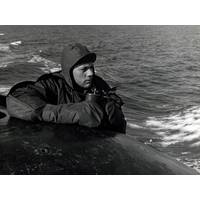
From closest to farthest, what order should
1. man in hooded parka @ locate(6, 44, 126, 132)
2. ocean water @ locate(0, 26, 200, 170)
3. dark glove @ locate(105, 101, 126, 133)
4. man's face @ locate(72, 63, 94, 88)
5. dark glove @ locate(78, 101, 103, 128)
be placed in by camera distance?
1. dark glove @ locate(78, 101, 103, 128)
2. man in hooded parka @ locate(6, 44, 126, 132)
3. dark glove @ locate(105, 101, 126, 133)
4. man's face @ locate(72, 63, 94, 88)
5. ocean water @ locate(0, 26, 200, 170)

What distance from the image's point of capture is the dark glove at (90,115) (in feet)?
12.6

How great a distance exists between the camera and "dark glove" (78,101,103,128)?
151 inches

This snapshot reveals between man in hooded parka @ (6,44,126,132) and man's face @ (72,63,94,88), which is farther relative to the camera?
man's face @ (72,63,94,88)

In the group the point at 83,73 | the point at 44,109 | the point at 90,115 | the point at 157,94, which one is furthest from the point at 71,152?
the point at 157,94

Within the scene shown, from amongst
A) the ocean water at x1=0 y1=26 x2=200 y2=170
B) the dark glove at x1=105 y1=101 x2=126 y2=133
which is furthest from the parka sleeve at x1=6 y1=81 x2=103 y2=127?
the ocean water at x1=0 y1=26 x2=200 y2=170

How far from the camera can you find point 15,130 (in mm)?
4035

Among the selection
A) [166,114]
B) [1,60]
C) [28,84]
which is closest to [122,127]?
[28,84]

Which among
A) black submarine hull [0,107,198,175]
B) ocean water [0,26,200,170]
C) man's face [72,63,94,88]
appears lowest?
ocean water [0,26,200,170]

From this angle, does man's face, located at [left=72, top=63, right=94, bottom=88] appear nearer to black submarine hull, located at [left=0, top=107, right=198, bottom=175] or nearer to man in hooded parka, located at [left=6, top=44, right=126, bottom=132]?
man in hooded parka, located at [left=6, top=44, right=126, bottom=132]

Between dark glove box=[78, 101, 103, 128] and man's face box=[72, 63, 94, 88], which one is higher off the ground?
man's face box=[72, 63, 94, 88]

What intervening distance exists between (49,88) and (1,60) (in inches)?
909

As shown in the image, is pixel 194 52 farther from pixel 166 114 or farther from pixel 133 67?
pixel 166 114

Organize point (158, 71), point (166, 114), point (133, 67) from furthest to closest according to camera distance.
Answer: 1. point (133, 67)
2. point (158, 71)
3. point (166, 114)

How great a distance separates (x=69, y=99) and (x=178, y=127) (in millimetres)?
7985
